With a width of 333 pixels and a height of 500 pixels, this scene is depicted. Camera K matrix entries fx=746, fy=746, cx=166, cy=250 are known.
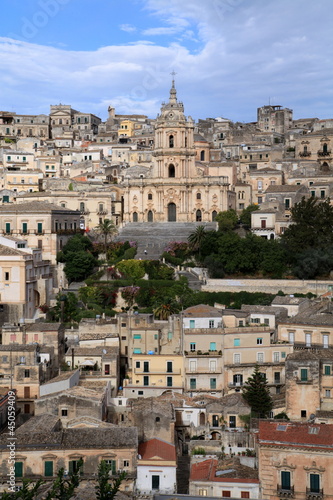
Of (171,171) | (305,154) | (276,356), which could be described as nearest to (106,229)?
(171,171)

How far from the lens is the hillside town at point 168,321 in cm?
3058

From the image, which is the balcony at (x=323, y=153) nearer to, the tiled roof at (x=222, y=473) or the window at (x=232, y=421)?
the window at (x=232, y=421)

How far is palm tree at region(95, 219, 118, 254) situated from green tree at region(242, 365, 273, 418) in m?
27.9

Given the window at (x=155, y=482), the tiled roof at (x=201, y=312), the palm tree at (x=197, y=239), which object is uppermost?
the palm tree at (x=197, y=239)

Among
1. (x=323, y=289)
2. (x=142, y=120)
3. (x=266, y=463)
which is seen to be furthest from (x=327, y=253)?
(x=142, y=120)

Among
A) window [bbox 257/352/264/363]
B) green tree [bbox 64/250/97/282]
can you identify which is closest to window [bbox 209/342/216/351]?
window [bbox 257/352/264/363]

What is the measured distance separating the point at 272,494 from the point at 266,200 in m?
45.4

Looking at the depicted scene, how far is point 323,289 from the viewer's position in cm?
5534

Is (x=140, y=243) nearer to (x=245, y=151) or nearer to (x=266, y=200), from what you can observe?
(x=266, y=200)

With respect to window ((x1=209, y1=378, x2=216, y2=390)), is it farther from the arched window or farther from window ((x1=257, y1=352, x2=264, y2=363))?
the arched window

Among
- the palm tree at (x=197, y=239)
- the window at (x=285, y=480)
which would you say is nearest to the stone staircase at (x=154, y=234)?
the palm tree at (x=197, y=239)

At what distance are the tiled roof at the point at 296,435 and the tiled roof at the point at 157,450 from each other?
416 centimetres

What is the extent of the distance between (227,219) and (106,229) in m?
12.2

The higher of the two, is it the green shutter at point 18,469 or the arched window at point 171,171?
the arched window at point 171,171
